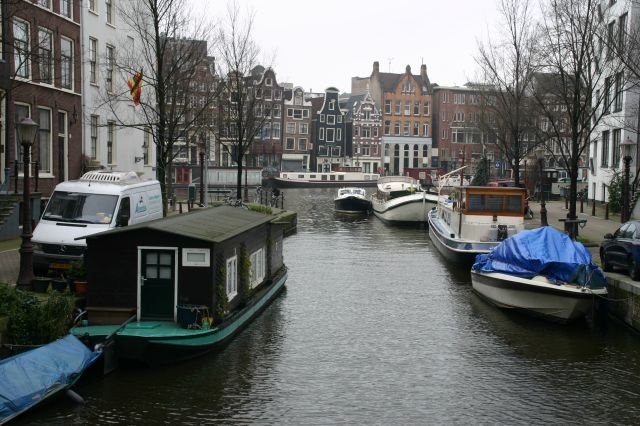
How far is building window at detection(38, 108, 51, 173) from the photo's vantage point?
96.7 feet

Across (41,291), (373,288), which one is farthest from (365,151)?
(41,291)

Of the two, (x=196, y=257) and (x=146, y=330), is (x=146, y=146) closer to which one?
(x=196, y=257)

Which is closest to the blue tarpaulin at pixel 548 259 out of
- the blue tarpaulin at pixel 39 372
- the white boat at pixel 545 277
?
the white boat at pixel 545 277

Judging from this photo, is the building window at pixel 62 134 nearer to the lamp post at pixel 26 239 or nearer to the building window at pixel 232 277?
the lamp post at pixel 26 239

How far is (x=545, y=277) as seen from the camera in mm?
18047

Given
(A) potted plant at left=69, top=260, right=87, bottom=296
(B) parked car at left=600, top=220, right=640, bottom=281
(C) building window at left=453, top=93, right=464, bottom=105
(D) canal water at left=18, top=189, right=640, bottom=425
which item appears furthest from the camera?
(C) building window at left=453, top=93, right=464, bottom=105

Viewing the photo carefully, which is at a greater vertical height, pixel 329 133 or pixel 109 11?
pixel 109 11

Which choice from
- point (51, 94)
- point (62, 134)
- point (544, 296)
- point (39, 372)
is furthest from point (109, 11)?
point (39, 372)

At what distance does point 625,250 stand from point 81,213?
14128mm

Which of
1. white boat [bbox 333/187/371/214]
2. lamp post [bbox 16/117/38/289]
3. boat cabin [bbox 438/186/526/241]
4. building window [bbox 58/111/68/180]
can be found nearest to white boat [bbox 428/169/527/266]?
boat cabin [bbox 438/186/526/241]

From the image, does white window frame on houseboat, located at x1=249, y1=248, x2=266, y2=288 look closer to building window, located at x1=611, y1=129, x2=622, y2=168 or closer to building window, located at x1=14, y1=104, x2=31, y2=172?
building window, located at x1=14, y1=104, x2=31, y2=172

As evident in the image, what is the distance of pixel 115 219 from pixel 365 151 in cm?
9454

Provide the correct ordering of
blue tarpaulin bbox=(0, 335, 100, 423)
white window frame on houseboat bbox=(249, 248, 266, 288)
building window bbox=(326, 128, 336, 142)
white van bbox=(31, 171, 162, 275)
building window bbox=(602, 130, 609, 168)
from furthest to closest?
building window bbox=(326, 128, 336, 142), building window bbox=(602, 130, 609, 168), white window frame on houseboat bbox=(249, 248, 266, 288), white van bbox=(31, 171, 162, 275), blue tarpaulin bbox=(0, 335, 100, 423)

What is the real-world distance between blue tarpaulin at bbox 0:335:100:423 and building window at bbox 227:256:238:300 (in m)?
4.01
